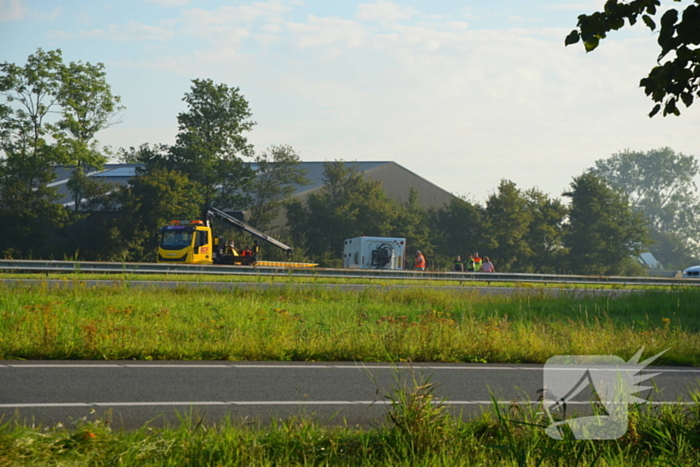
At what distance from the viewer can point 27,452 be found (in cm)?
448

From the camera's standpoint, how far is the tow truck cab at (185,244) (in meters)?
37.1

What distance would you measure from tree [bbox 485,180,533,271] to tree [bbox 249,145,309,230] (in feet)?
50.3

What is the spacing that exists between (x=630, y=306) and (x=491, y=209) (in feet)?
133

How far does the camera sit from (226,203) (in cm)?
5472

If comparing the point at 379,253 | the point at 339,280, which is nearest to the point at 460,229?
the point at 379,253

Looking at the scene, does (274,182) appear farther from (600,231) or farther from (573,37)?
(573,37)

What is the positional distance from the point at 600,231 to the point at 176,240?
38607mm

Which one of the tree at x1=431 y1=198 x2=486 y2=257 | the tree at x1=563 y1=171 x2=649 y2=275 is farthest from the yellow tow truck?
the tree at x1=563 y1=171 x2=649 y2=275

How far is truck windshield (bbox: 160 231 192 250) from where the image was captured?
37.2 meters

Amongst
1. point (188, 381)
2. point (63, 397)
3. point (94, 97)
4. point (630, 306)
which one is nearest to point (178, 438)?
point (63, 397)

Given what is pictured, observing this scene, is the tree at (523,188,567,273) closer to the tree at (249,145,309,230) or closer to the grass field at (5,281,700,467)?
the tree at (249,145,309,230)

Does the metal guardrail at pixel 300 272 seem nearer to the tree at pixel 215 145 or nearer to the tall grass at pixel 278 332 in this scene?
the tall grass at pixel 278 332

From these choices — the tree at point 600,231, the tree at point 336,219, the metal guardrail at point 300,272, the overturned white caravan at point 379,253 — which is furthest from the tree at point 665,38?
the tree at point 600,231

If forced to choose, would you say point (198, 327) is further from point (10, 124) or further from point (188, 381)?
point (10, 124)
